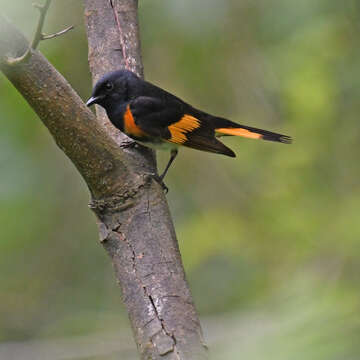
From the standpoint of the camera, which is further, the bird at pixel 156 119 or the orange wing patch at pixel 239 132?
the orange wing patch at pixel 239 132

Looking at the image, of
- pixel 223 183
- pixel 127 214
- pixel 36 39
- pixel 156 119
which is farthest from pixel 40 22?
pixel 223 183

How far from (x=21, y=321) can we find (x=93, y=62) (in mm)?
2282

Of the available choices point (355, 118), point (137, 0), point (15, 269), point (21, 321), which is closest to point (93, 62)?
point (137, 0)

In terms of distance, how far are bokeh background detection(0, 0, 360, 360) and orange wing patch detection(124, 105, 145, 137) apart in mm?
441

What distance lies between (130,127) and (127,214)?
2.95 feet

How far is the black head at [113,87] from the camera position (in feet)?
8.61

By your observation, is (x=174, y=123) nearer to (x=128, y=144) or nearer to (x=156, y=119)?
(x=156, y=119)

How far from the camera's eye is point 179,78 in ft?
13.0

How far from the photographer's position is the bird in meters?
2.70

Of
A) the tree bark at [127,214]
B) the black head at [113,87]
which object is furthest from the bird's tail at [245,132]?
Answer: the tree bark at [127,214]

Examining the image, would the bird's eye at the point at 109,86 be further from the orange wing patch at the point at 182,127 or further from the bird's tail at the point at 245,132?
the bird's tail at the point at 245,132

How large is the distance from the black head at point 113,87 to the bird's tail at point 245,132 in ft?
1.98

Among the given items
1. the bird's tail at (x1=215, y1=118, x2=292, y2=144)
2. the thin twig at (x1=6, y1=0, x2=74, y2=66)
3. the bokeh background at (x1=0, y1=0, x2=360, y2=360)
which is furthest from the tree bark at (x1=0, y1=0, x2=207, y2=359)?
the bird's tail at (x1=215, y1=118, x2=292, y2=144)

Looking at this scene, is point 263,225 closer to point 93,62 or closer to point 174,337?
point 93,62
